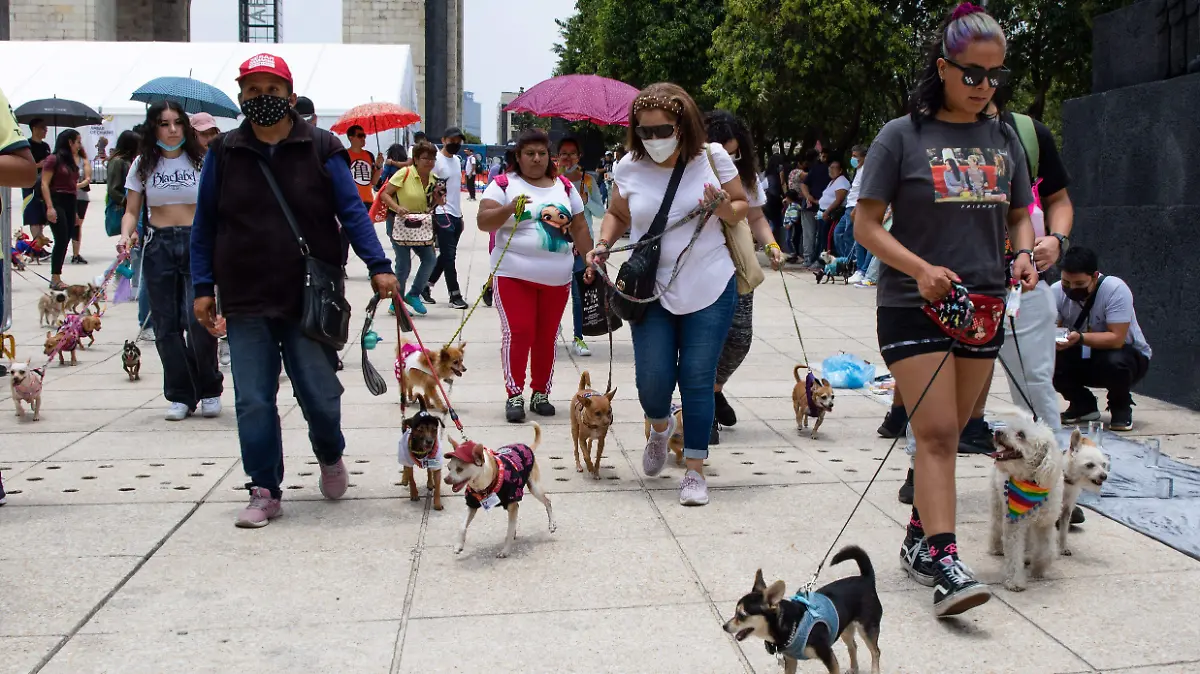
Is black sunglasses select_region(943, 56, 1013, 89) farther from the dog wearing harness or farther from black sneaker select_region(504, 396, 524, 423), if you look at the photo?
black sneaker select_region(504, 396, 524, 423)

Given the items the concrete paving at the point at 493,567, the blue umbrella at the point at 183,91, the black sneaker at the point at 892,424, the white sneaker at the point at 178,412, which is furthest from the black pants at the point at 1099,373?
the blue umbrella at the point at 183,91

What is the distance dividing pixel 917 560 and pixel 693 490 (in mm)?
1339

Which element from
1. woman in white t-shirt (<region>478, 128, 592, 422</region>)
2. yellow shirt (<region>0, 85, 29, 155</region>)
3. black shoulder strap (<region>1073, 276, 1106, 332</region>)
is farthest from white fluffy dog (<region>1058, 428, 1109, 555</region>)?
yellow shirt (<region>0, 85, 29, 155</region>)

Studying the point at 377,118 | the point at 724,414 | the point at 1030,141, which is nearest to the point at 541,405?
the point at 724,414

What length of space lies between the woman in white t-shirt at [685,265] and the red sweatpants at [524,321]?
6.32ft

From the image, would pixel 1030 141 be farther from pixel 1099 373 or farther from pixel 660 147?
pixel 1099 373

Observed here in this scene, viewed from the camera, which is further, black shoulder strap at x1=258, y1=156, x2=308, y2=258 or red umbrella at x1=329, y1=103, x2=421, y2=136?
red umbrella at x1=329, y1=103, x2=421, y2=136

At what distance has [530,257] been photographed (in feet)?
24.6

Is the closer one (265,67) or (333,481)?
(265,67)

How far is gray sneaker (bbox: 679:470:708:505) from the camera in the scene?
546 cm

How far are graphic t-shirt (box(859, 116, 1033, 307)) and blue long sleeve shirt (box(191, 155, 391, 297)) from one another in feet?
7.33

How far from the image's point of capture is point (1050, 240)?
14.3 ft

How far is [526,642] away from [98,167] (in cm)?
3781

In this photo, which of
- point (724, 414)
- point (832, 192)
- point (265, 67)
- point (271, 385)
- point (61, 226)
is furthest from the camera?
point (832, 192)
